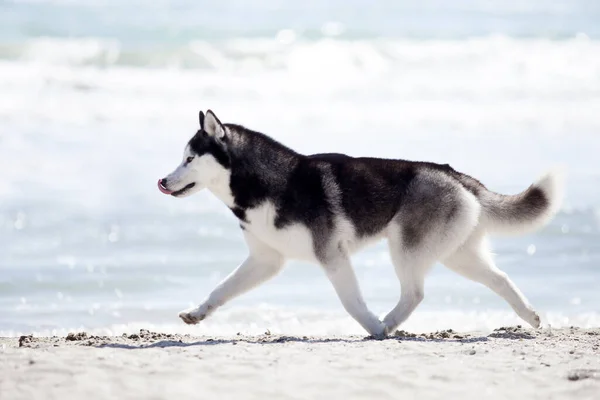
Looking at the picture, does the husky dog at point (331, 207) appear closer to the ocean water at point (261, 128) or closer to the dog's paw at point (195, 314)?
the dog's paw at point (195, 314)

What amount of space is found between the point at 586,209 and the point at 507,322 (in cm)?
529

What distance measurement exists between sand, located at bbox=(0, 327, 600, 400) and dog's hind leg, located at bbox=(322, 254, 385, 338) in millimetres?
375

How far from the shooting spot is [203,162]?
24.8 ft

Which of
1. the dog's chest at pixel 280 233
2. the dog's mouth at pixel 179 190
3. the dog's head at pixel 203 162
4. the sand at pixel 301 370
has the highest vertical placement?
the dog's head at pixel 203 162

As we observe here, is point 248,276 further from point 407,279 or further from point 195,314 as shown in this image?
point 407,279

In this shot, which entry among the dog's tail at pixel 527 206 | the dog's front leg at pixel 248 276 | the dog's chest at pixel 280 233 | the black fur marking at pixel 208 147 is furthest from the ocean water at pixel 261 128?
the black fur marking at pixel 208 147

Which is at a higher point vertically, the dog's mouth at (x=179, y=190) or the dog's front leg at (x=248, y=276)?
the dog's mouth at (x=179, y=190)

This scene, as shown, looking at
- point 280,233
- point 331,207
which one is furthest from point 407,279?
point 280,233

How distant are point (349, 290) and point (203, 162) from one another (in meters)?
1.35

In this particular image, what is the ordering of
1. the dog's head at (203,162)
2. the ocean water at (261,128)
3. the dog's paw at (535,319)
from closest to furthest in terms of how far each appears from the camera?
the dog's head at (203,162)
the dog's paw at (535,319)
the ocean water at (261,128)

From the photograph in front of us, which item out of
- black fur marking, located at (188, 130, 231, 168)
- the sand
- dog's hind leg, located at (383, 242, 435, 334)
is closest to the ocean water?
dog's hind leg, located at (383, 242, 435, 334)

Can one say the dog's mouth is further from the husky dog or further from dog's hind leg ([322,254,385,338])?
dog's hind leg ([322,254,385,338])

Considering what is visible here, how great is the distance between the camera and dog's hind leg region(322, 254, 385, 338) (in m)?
7.44

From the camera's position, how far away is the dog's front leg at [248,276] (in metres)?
7.76
